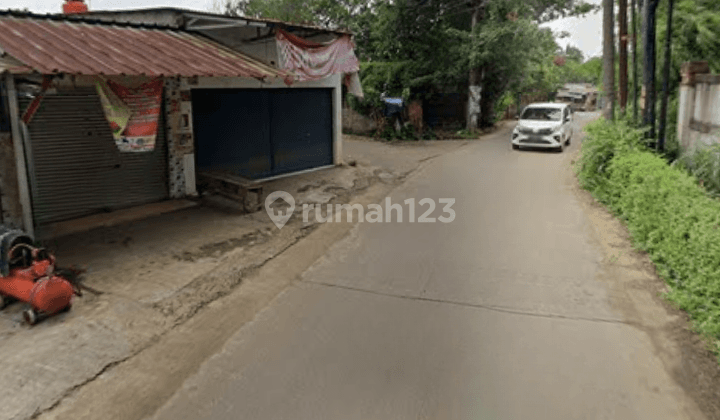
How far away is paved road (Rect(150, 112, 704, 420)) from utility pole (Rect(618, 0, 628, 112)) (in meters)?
8.17

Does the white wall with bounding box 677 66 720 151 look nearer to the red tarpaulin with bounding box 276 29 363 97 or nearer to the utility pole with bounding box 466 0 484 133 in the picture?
the red tarpaulin with bounding box 276 29 363 97

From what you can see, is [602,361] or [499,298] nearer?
[602,361]

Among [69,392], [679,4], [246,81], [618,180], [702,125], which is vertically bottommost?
[69,392]

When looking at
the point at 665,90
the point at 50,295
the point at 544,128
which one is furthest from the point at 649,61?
the point at 50,295

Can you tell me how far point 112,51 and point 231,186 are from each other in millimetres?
3488

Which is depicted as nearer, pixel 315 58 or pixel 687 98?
pixel 687 98

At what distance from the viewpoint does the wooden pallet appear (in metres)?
10.3

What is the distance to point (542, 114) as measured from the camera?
1994 centimetres

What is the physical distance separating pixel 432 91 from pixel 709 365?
20.5 meters

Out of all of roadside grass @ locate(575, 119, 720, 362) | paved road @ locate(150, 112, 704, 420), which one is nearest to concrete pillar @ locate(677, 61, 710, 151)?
roadside grass @ locate(575, 119, 720, 362)

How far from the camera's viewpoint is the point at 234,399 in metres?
4.40

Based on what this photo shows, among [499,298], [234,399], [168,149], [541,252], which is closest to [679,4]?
[541,252]

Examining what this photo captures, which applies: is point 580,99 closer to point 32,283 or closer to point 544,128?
point 544,128

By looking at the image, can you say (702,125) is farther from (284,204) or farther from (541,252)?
(284,204)
